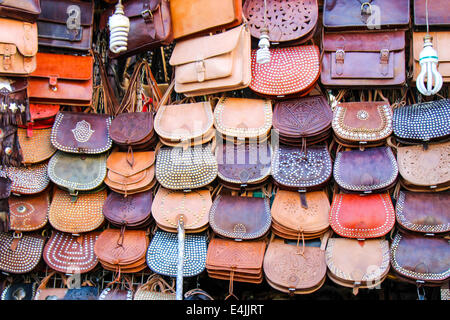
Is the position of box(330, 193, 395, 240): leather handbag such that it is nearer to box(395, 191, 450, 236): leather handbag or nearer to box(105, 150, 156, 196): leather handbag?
box(395, 191, 450, 236): leather handbag

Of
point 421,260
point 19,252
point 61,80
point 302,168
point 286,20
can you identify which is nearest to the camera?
point 421,260

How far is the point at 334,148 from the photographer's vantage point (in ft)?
12.1

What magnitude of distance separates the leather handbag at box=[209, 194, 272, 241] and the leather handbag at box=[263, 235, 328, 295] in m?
0.14

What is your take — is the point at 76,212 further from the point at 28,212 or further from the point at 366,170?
the point at 366,170

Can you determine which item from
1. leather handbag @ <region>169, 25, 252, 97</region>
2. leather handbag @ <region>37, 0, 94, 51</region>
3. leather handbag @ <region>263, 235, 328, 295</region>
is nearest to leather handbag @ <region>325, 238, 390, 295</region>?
leather handbag @ <region>263, 235, 328, 295</region>

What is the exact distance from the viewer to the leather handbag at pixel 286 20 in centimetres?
354

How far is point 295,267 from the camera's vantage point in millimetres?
3346

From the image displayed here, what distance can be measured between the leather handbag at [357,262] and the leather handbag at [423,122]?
656 mm

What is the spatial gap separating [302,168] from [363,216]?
18.4 inches

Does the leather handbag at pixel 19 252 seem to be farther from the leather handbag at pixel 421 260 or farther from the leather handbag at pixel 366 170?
the leather handbag at pixel 421 260

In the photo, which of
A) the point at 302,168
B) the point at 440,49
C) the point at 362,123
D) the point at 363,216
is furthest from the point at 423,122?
the point at 302,168
